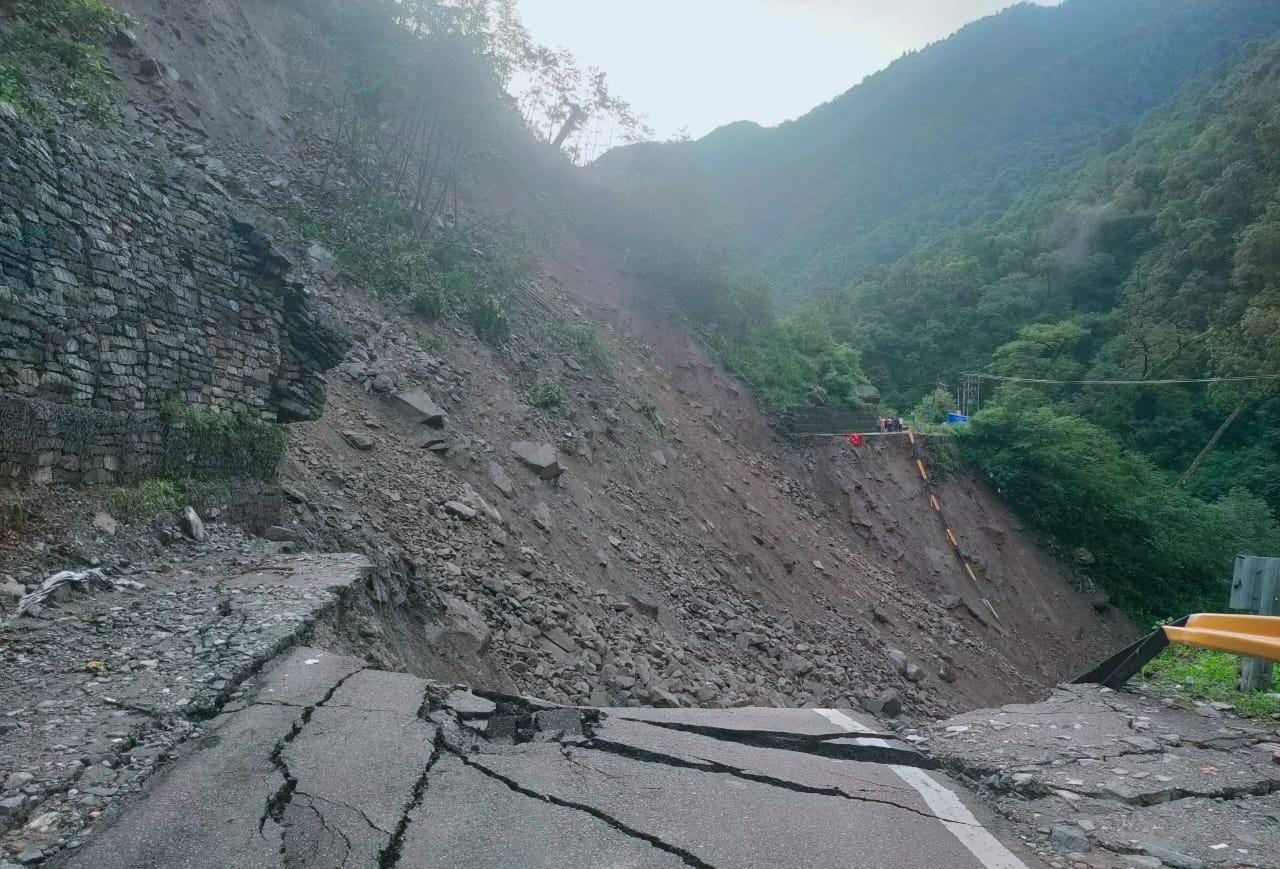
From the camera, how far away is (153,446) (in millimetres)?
5988

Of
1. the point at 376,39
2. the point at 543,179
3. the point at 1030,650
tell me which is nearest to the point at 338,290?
the point at 376,39

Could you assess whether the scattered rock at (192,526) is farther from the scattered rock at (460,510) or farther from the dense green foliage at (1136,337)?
the dense green foliage at (1136,337)

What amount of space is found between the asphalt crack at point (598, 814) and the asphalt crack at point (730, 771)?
1.90ft

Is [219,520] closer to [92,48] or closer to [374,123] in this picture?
[92,48]

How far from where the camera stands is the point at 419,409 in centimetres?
1045

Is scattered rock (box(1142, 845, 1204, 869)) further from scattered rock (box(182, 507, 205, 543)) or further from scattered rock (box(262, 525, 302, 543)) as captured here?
scattered rock (box(262, 525, 302, 543))

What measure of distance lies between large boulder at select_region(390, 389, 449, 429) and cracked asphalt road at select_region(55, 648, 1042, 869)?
6.60m

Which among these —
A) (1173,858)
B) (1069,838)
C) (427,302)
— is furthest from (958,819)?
(427,302)

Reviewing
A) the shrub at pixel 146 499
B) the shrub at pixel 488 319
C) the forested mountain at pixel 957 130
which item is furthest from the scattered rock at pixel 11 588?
the forested mountain at pixel 957 130

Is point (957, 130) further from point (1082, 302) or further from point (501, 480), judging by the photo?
point (501, 480)

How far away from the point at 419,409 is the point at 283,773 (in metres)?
7.96

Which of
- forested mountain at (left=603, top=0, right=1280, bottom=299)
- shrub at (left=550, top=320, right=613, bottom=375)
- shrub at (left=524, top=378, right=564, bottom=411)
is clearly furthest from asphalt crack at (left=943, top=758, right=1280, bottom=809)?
forested mountain at (left=603, top=0, right=1280, bottom=299)

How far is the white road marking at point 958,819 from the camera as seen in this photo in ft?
8.58

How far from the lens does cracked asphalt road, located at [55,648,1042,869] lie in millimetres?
2432
